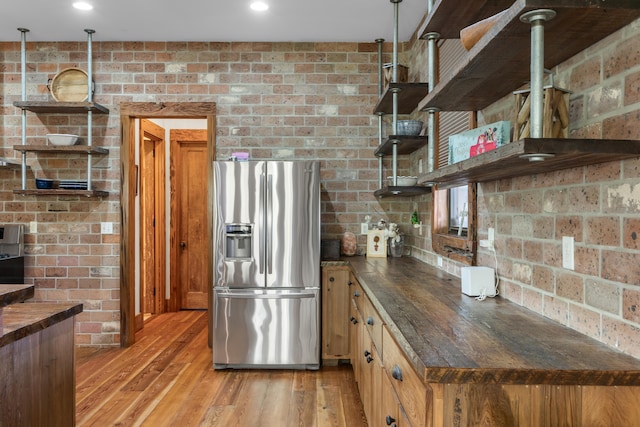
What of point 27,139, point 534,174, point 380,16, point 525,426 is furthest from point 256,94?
point 525,426

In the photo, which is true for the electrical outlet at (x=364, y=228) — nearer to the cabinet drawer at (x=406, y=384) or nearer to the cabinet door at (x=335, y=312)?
the cabinet door at (x=335, y=312)

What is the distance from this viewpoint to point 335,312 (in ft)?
11.9

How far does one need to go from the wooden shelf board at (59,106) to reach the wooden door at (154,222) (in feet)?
4.11

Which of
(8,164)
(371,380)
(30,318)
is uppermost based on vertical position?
(8,164)

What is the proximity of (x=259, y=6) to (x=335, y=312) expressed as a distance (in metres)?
2.35

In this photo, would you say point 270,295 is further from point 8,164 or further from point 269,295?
point 8,164

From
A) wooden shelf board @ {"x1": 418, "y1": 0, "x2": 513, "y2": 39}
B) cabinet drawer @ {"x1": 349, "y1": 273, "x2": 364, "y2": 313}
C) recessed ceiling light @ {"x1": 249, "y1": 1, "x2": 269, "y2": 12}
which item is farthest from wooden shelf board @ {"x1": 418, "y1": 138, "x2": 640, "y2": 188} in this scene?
recessed ceiling light @ {"x1": 249, "y1": 1, "x2": 269, "y2": 12}

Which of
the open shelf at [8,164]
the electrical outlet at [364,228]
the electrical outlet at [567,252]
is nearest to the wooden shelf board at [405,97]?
the electrical outlet at [364,228]

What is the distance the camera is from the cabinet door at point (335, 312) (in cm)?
360

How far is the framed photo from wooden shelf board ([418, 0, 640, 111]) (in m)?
1.87

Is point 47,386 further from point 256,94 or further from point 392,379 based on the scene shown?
point 256,94

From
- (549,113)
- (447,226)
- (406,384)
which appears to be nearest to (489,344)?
(406,384)

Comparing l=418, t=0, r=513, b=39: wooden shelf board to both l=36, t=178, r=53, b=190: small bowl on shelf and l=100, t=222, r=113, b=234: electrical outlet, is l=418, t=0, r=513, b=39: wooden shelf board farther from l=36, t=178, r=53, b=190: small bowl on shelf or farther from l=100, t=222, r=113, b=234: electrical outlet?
l=36, t=178, r=53, b=190: small bowl on shelf

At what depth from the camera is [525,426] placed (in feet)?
3.85
